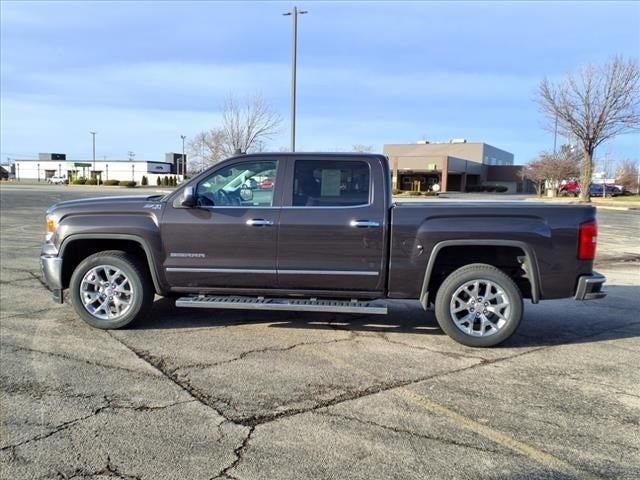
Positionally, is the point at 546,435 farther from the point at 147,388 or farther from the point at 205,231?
the point at 205,231

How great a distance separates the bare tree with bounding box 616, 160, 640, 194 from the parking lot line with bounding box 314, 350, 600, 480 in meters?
79.6

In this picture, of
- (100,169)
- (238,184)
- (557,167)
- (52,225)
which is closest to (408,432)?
(238,184)

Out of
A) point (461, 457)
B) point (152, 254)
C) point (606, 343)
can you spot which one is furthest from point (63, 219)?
point (606, 343)

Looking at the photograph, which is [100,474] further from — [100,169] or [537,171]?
[100,169]

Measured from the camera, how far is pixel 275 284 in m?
5.77

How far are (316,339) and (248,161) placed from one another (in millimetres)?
2061

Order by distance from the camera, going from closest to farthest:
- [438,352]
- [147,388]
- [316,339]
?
[147,388] → [438,352] → [316,339]

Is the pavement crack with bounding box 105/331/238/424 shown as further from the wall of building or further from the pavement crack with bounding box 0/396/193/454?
the wall of building

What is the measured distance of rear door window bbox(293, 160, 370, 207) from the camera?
5758 mm

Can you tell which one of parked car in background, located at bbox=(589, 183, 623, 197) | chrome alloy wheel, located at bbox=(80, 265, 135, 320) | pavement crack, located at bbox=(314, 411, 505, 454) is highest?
parked car in background, located at bbox=(589, 183, 623, 197)

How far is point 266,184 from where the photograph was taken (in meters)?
5.89

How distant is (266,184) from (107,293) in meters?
2.13

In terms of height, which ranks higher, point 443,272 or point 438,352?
point 443,272

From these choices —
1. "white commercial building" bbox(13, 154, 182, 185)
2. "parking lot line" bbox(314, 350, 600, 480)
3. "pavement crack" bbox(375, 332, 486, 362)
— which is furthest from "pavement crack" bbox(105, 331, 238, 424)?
"white commercial building" bbox(13, 154, 182, 185)
